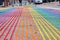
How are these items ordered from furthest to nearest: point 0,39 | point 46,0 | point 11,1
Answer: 1. point 46,0
2. point 11,1
3. point 0,39

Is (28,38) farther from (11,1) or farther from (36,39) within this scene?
(11,1)

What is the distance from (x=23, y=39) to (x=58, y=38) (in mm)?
1667

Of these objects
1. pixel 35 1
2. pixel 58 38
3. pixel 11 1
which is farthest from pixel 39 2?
pixel 58 38

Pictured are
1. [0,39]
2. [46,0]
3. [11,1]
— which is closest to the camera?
[0,39]

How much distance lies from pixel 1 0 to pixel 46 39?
55.9 metres

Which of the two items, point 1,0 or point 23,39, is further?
point 1,0

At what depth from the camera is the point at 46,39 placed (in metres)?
9.99

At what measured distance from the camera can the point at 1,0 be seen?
64.8 m

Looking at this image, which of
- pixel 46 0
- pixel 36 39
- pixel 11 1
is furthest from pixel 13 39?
pixel 46 0

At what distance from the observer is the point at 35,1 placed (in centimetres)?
6656

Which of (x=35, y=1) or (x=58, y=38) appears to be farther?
(x=35, y=1)

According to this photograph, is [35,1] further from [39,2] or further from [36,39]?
[36,39]

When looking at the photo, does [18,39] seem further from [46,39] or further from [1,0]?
[1,0]

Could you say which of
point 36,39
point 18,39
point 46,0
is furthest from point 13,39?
point 46,0
